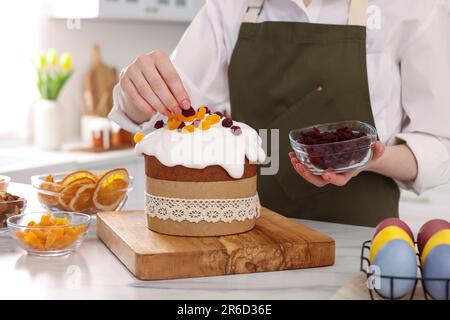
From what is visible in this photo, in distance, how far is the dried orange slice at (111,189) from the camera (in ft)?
5.20

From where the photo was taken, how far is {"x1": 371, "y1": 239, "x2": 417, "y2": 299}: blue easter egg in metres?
1.02

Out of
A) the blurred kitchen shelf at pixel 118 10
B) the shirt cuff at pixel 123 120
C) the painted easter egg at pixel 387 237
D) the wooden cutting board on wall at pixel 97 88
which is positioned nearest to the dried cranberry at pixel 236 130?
the painted easter egg at pixel 387 237

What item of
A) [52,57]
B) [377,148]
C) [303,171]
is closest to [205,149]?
[303,171]

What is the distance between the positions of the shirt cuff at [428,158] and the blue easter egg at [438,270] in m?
0.69

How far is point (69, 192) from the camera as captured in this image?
155 cm

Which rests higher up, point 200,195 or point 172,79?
point 172,79

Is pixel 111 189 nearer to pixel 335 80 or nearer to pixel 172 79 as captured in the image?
pixel 172 79

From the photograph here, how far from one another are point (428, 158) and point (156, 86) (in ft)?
2.27

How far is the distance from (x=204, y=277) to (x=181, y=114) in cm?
33

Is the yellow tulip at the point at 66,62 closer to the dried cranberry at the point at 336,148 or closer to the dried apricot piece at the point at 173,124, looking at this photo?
the dried apricot piece at the point at 173,124

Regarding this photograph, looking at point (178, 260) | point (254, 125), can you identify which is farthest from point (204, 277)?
point (254, 125)

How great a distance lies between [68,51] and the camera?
141 inches

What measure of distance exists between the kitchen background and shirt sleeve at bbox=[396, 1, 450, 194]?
5.45 ft
